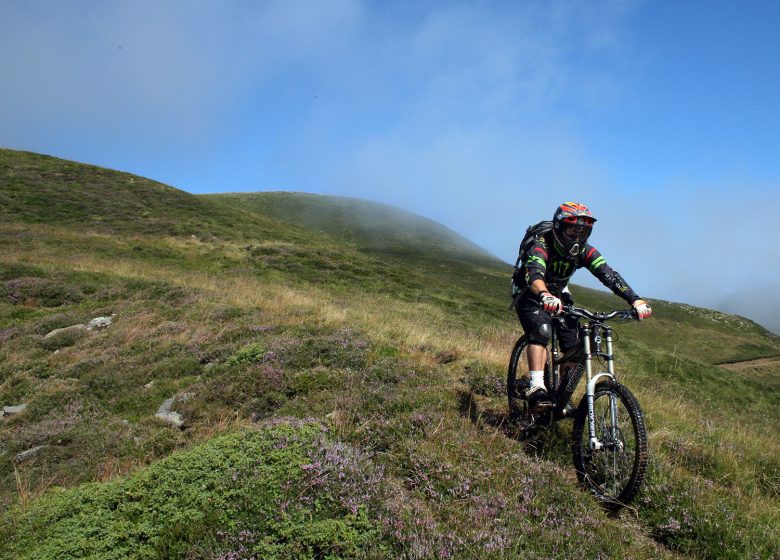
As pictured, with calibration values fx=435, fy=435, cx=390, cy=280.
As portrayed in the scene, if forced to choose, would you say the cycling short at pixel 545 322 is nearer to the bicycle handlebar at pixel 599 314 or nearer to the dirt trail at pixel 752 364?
the bicycle handlebar at pixel 599 314

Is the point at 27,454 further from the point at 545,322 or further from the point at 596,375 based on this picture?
the point at 596,375

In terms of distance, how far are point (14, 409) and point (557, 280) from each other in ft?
36.0

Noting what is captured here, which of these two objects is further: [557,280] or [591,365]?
[557,280]

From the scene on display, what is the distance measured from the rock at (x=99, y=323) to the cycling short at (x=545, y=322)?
42.9 feet

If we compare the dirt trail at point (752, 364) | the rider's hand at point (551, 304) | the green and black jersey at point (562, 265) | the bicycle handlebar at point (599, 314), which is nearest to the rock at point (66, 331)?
the green and black jersey at point (562, 265)

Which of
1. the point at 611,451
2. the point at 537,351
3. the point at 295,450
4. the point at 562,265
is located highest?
the point at 562,265

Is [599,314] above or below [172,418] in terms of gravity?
above

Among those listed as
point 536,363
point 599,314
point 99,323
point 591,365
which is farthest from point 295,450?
point 99,323

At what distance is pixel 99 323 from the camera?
44.9ft

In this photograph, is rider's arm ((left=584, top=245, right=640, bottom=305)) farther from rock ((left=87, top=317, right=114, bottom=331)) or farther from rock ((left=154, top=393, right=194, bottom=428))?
rock ((left=87, top=317, right=114, bottom=331))

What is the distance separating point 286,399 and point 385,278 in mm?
31661

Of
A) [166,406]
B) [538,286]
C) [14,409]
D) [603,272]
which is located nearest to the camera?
[538,286]

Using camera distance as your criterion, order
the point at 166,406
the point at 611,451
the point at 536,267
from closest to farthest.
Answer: the point at 611,451 → the point at 536,267 → the point at 166,406

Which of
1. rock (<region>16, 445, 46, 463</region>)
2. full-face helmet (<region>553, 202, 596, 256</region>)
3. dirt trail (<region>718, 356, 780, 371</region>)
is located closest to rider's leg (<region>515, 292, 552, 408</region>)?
full-face helmet (<region>553, 202, 596, 256</region>)
